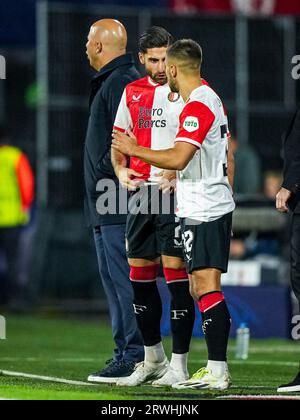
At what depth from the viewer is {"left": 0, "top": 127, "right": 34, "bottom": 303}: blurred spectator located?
18672 millimetres

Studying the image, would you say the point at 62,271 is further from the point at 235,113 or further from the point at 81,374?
the point at 81,374

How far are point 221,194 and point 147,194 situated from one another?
0.74 meters

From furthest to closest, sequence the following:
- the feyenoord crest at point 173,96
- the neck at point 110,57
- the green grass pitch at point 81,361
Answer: the neck at point 110,57, the feyenoord crest at point 173,96, the green grass pitch at point 81,361

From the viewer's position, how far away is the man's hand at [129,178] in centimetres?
925

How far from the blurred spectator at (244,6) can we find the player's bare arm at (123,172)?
940 cm

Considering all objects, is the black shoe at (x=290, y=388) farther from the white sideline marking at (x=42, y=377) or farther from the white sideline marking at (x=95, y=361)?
the white sideline marking at (x=95, y=361)

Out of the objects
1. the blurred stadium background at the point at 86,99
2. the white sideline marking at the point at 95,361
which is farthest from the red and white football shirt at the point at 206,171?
the blurred stadium background at the point at 86,99

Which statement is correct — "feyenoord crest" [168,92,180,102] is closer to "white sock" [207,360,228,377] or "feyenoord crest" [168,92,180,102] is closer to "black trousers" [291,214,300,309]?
"black trousers" [291,214,300,309]

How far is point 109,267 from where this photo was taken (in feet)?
32.9

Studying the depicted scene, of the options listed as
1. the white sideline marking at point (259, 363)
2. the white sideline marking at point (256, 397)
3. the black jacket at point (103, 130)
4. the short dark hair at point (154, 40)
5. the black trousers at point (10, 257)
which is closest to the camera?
the white sideline marking at point (256, 397)

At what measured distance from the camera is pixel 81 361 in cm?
1171

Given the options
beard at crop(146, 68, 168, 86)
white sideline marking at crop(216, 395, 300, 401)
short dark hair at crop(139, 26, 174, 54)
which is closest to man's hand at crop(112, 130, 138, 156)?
beard at crop(146, 68, 168, 86)

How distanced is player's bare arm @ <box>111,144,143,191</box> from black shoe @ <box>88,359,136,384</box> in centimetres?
130
